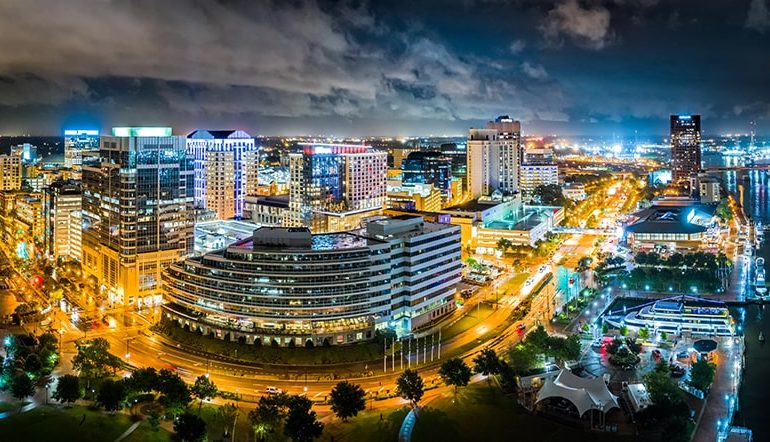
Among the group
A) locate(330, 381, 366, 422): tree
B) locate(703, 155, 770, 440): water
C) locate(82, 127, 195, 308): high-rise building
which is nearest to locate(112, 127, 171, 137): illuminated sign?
locate(82, 127, 195, 308): high-rise building

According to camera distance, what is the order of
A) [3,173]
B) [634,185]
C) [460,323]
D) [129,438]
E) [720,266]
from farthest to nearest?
[634,185] < [3,173] < [720,266] < [460,323] < [129,438]

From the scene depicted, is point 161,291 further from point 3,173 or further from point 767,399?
point 3,173

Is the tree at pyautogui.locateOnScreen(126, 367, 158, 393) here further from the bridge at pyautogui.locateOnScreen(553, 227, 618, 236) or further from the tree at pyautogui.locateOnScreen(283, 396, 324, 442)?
the bridge at pyautogui.locateOnScreen(553, 227, 618, 236)

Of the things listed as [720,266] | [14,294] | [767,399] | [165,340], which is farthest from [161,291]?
[720,266]

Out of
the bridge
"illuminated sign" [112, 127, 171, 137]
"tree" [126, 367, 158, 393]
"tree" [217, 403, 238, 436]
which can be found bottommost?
"tree" [217, 403, 238, 436]

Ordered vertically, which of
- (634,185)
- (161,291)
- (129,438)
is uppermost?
(634,185)

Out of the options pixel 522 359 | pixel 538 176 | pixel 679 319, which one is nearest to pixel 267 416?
pixel 522 359
